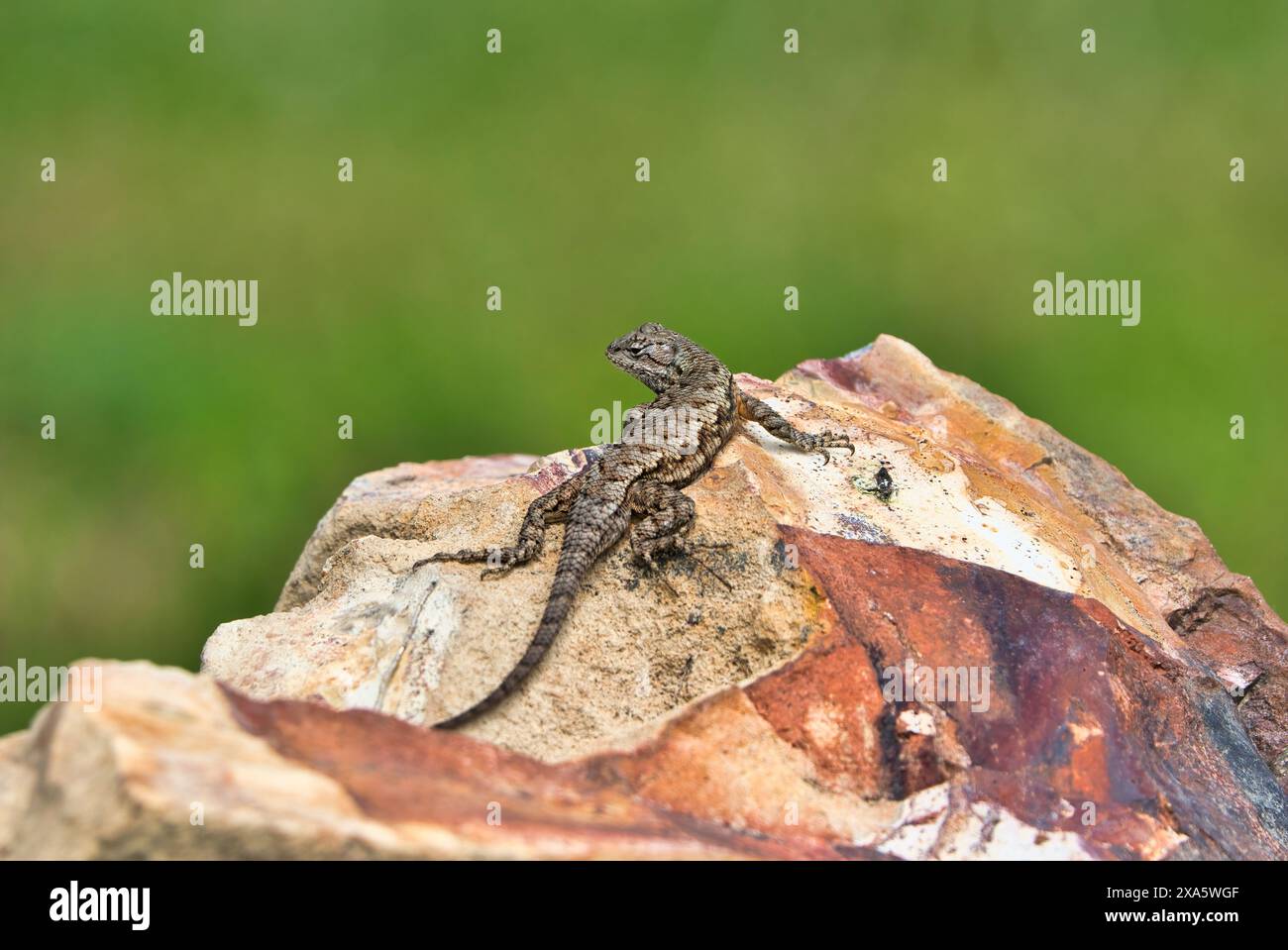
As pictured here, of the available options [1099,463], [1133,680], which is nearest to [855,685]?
[1133,680]

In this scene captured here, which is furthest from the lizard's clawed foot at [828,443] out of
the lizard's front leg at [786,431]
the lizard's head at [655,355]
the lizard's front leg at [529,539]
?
the lizard's front leg at [529,539]

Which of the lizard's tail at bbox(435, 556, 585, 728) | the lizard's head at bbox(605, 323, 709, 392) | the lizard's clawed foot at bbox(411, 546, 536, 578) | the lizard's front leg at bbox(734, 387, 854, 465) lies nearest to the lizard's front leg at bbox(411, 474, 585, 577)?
the lizard's clawed foot at bbox(411, 546, 536, 578)

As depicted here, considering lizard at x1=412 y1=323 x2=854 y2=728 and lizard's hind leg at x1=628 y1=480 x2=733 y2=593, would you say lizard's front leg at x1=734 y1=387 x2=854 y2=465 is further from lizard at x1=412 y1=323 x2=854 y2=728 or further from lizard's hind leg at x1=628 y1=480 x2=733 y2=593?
lizard's hind leg at x1=628 y1=480 x2=733 y2=593

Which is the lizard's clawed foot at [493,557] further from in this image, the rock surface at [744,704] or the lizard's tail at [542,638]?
the lizard's tail at [542,638]

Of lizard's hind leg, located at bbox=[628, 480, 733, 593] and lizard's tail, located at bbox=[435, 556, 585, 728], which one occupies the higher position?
lizard's hind leg, located at bbox=[628, 480, 733, 593]

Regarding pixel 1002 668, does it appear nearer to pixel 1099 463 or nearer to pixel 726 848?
pixel 726 848

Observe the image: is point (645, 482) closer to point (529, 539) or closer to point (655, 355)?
point (529, 539)

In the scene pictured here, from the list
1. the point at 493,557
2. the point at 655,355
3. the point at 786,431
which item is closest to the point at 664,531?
the point at 493,557
